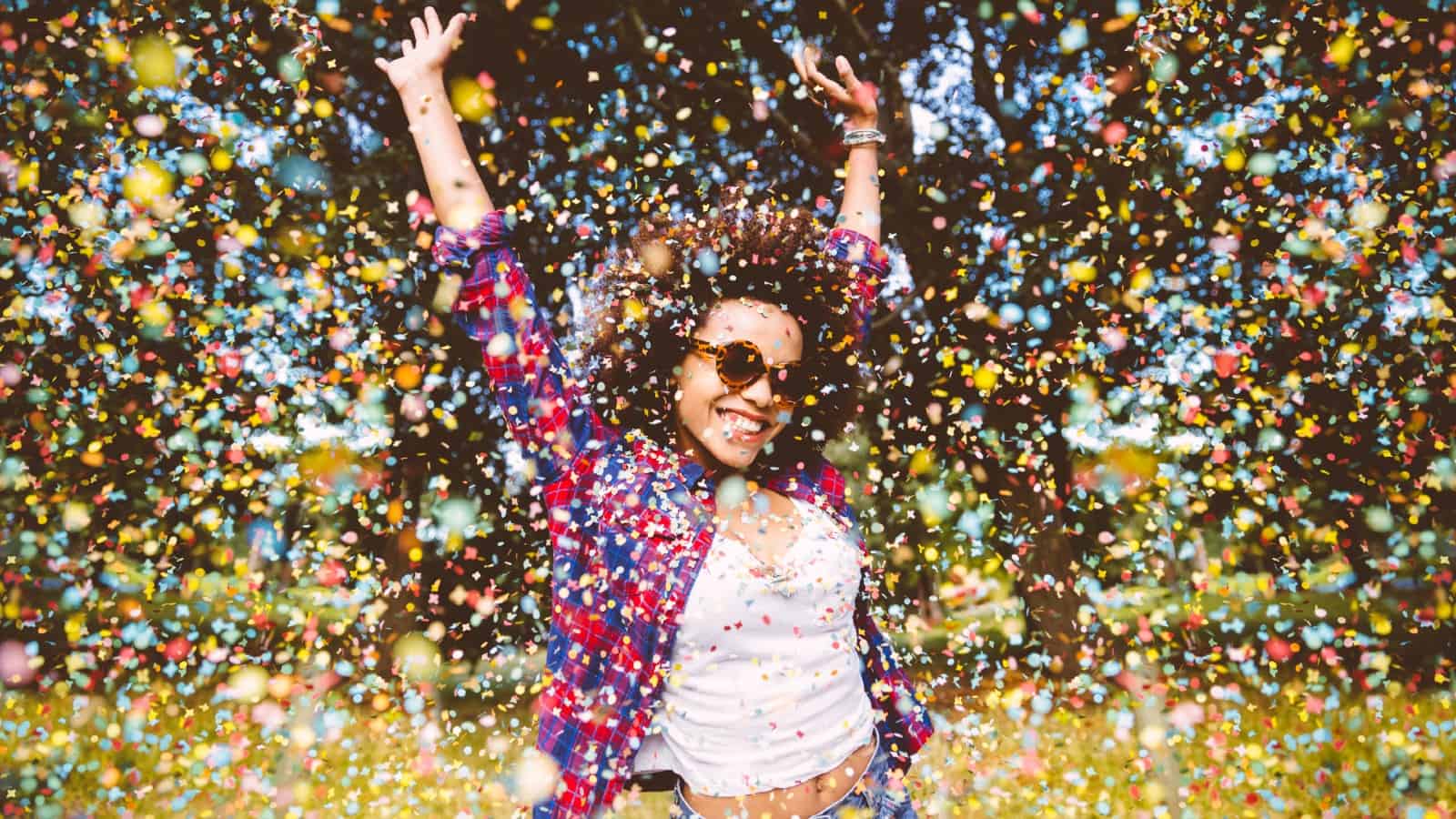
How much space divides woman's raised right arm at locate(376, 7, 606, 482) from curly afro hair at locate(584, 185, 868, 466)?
15.6 inches

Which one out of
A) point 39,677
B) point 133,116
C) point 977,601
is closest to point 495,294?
point 133,116

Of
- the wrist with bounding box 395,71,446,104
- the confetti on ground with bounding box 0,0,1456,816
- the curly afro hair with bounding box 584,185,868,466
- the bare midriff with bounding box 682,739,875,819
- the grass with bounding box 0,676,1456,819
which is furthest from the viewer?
the grass with bounding box 0,676,1456,819

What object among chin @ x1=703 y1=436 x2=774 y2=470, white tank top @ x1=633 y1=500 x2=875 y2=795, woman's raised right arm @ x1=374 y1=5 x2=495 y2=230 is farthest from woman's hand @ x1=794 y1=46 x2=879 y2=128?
white tank top @ x1=633 y1=500 x2=875 y2=795

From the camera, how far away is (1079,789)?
523 centimetres

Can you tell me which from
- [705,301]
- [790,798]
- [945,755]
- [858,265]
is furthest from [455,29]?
[945,755]

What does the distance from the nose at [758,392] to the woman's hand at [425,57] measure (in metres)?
1.29

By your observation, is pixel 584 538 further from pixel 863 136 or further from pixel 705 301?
pixel 863 136

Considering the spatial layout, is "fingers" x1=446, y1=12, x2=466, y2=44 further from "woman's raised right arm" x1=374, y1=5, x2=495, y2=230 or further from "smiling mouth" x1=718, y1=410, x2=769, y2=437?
"smiling mouth" x1=718, y1=410, x2=769, y2=437

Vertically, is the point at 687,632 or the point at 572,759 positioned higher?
the point at 687,632

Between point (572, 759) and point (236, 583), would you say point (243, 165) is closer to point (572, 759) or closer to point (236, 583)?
point (236, 583)

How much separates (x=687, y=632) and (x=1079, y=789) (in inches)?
158

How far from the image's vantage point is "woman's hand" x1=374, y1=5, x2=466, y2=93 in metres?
2.49

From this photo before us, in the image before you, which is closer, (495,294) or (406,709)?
(495,294)

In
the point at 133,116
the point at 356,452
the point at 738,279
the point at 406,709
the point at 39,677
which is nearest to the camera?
the point at 738,279
